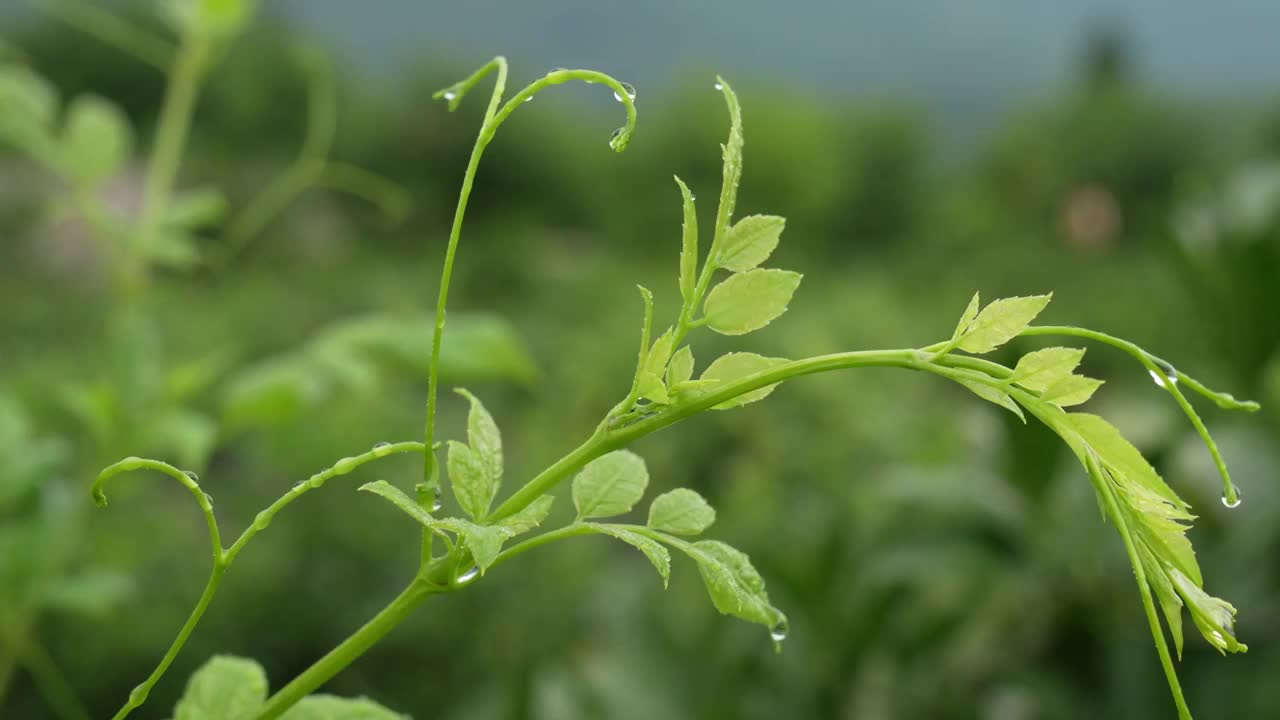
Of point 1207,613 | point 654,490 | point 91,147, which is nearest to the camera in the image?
point 1207,613

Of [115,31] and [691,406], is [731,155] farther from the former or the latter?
[115,31]

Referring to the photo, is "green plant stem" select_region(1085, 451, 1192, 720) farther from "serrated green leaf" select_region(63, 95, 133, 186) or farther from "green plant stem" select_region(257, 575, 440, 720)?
"serrated green leaf" select_region(63, 95, 133, 186)

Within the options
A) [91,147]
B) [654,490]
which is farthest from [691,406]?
[654,490]

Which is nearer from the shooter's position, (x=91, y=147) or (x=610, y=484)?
(x=610, y=484)

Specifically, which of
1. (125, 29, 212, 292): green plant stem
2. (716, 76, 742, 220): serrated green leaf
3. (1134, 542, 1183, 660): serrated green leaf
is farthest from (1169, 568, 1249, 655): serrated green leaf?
(125, 29, 212, 292): green plant stem

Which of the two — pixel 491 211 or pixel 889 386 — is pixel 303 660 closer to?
pixel 889 386

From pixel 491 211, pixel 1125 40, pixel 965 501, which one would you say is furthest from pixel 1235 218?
pixel 1125 40
